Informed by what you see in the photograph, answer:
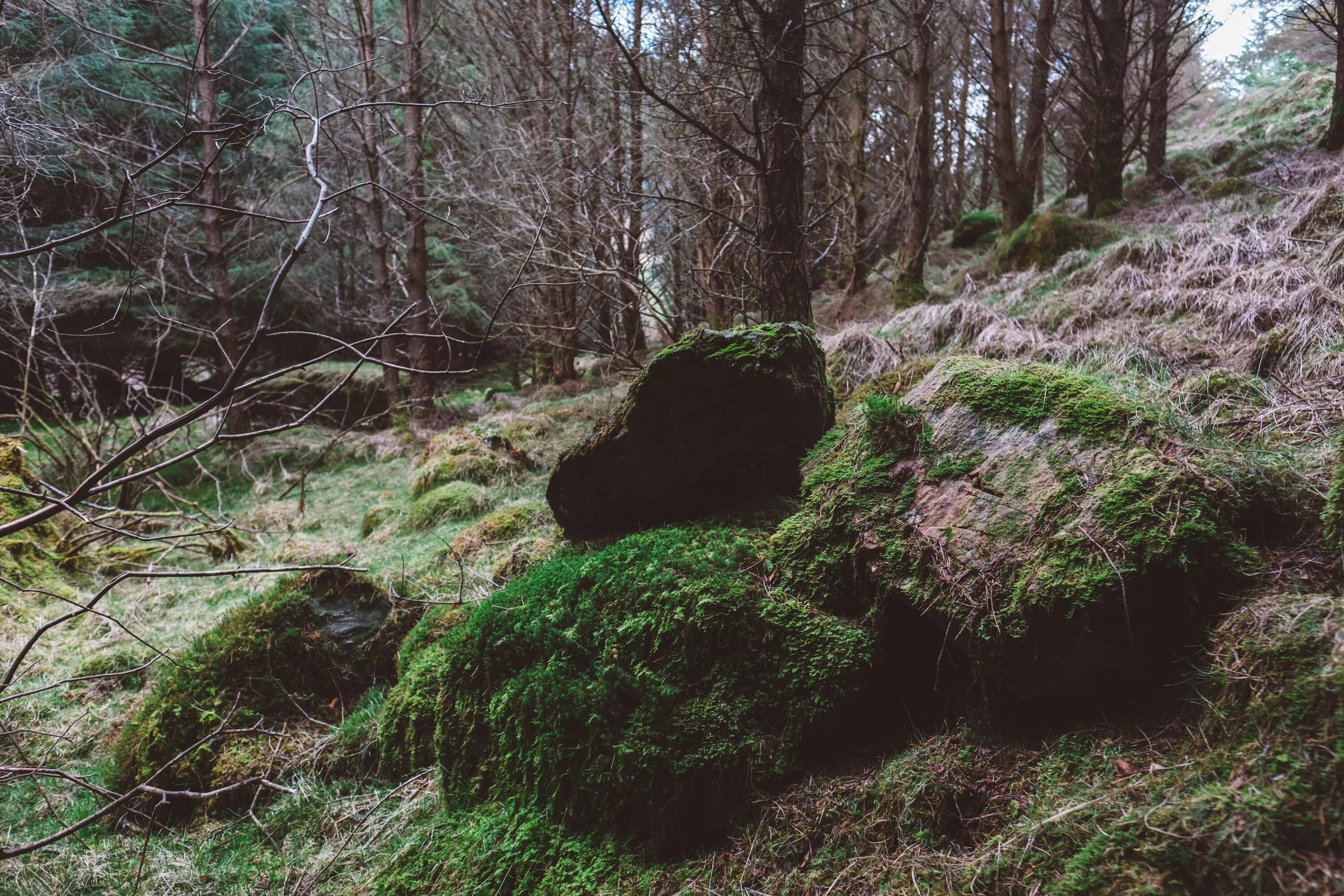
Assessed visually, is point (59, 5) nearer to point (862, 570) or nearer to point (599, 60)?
point (862, 570)

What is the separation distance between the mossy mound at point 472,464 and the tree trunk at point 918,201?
5.01 m

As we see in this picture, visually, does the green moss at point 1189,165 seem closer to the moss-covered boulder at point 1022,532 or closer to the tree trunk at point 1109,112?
the tree trunk at point 1109,112

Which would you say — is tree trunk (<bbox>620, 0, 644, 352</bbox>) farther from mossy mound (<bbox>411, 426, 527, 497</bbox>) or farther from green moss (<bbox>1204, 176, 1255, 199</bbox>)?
green moss (<bbox>1204, 176, 1255, 199</bbox>)

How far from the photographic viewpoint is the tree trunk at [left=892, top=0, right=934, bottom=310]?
27.7ft

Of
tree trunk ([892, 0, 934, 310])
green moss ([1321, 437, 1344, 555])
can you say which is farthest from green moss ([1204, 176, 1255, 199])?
green moss ([1321, 437, 1344, 555])

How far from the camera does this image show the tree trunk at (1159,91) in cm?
812

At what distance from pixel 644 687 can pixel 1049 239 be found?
733cm

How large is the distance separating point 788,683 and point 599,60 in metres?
10.4

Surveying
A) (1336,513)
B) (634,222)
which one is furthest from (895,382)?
(634,222)

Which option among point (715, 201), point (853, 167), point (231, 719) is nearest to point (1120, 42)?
point (853, 167)

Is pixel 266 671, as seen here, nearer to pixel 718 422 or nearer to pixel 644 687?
pixel 644 687

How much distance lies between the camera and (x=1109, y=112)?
8.35 metres

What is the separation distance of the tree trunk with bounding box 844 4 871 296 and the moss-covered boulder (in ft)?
25.5

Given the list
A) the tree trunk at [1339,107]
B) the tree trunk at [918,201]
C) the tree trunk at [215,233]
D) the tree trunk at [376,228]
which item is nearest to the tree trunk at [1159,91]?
the tree trunk at [1339,107]
